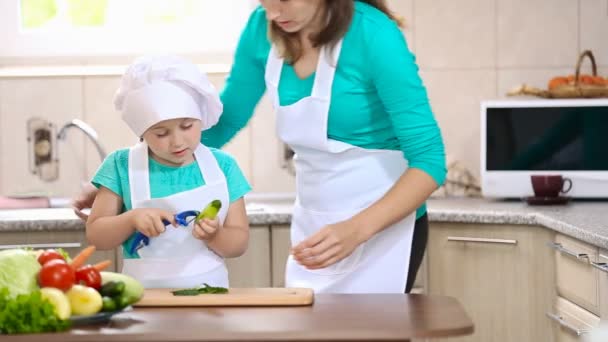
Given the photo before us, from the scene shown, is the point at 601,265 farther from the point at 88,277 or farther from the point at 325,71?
the point at 88,277

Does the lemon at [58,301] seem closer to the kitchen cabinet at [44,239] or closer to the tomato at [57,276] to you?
the tomato at [57,276]

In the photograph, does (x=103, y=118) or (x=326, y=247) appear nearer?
(x=326, y=247)

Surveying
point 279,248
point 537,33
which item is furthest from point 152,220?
point 537,33

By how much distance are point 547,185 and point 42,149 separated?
5.49ft

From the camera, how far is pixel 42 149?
3.77 metres

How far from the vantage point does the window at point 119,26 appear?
152 inches

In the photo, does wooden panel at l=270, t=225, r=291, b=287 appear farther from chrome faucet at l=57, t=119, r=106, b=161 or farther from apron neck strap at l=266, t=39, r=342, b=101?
apron neck strap at l=266, t=39, r=342, b=101

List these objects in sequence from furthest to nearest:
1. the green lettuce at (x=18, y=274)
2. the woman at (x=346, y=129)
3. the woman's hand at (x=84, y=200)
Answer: the woman's hand at (x=84, y=200), the woman at (x=346, y=129), the green lettuce at (x=18, y=274)

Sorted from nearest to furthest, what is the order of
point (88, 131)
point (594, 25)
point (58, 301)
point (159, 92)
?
point (58, 301)
point (159, 92)
point (88, 131)
point (594, 25)

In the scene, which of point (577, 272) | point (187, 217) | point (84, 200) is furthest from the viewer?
point (577, 272)

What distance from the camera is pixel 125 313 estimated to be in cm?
181

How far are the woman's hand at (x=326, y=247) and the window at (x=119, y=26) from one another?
1.90 metres

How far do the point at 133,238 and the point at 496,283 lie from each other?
1337mm

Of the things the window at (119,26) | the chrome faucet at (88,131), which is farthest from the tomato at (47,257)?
the window at (119,26)
